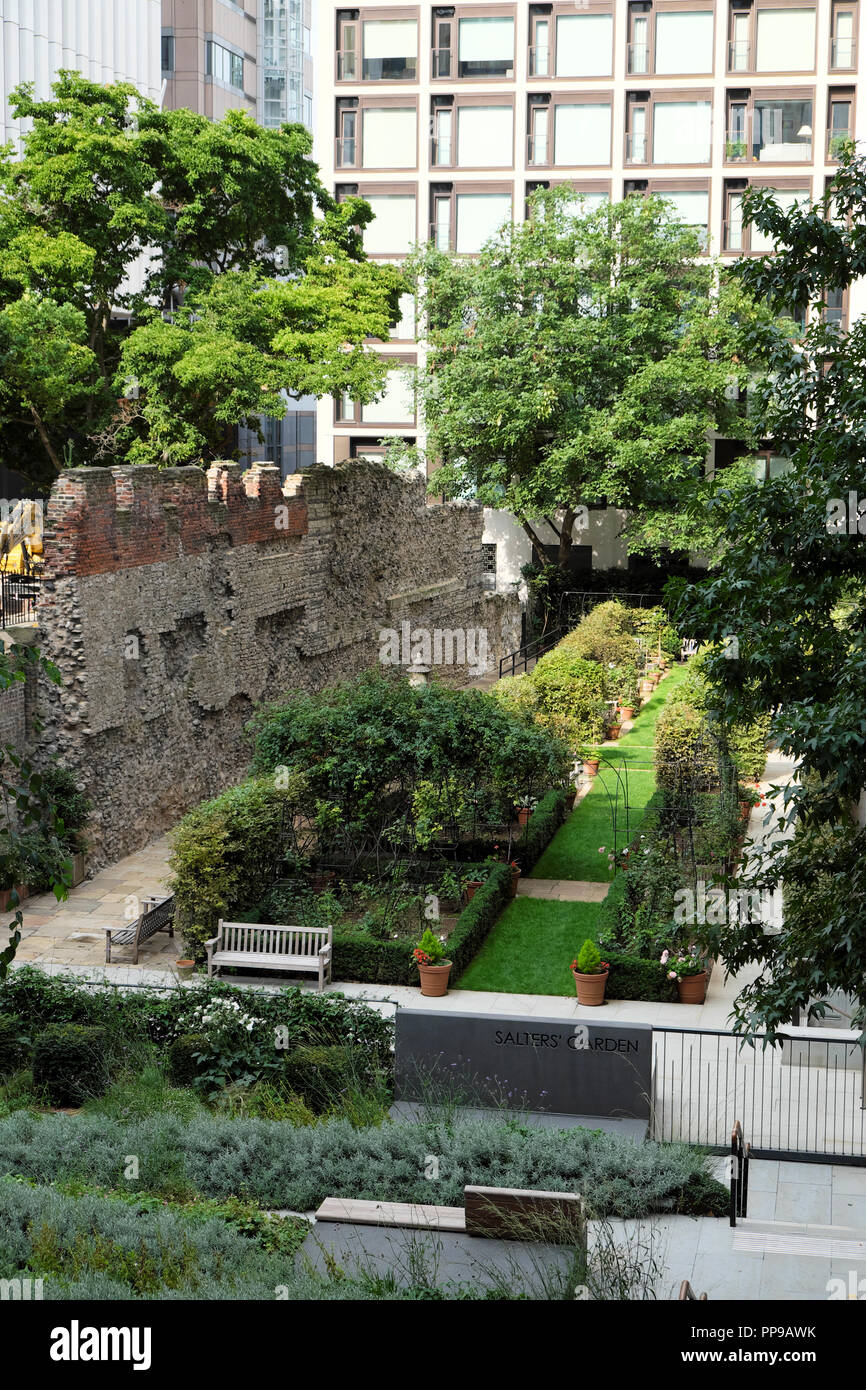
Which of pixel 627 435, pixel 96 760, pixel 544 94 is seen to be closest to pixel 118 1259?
pixel 96 760

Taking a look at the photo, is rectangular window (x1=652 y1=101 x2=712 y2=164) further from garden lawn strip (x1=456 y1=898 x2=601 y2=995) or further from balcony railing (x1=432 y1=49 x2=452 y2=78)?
garden lawn strip (x1=456 y1=898 x2=601 y2=995)

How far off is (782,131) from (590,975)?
3594 centimetres

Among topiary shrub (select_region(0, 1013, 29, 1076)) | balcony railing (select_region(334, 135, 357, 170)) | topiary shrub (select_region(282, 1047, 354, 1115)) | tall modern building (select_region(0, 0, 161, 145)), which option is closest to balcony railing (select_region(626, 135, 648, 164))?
balcony railing (select_region(334, 135, 357, 170))

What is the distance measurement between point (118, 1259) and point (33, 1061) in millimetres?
5070

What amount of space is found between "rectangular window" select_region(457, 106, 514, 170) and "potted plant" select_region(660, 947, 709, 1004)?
35328 millimetres

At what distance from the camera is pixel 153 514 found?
2188cm

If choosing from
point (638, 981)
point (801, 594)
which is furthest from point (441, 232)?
point (801, 594)

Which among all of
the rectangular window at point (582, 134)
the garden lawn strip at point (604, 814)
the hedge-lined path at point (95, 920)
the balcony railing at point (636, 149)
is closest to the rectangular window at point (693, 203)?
the balcony railing at point (636, 149)

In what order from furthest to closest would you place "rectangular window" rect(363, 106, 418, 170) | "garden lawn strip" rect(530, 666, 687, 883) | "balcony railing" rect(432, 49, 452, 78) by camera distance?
"rectangular window" rect(363, 106, 418, 170), "balcony railing" rect(432, 49, 452, 78), "garden lawn strip" rect(530, 666, 687, 883)

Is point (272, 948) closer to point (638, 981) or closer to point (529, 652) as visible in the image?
point (638, 981)

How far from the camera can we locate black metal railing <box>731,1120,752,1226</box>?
35.6ft

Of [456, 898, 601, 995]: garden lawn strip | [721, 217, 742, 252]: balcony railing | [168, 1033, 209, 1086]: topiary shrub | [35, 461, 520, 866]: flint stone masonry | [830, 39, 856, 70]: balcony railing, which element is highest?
[830, 39, 856, 70]: balcony railing

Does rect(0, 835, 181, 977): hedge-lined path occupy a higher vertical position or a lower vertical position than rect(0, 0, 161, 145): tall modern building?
lower

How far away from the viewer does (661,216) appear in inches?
1497
